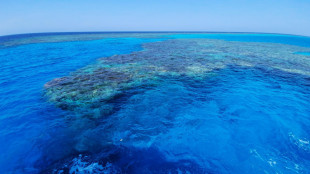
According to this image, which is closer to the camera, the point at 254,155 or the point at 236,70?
the point at 254,155

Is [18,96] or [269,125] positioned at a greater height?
[18,96]

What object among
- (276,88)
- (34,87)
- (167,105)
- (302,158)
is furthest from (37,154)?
(276,88)

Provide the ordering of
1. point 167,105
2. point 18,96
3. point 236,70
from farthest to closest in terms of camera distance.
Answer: point 236,70
point 18,96
point 167,105

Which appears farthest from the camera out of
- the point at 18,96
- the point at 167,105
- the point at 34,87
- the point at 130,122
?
the point at 34,87

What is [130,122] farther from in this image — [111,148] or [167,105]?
[167,105]

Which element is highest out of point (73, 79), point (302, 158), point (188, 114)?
point (73, 79)

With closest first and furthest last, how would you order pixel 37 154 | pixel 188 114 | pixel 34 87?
1. pixel 37 154
2. pixel 188 114
3. pixel 34 87

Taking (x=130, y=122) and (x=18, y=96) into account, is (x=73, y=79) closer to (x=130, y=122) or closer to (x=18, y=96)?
(x=18, y=96)

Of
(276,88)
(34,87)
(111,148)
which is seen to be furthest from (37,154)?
(276,88)

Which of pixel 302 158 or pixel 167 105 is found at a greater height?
pixel 167 105
